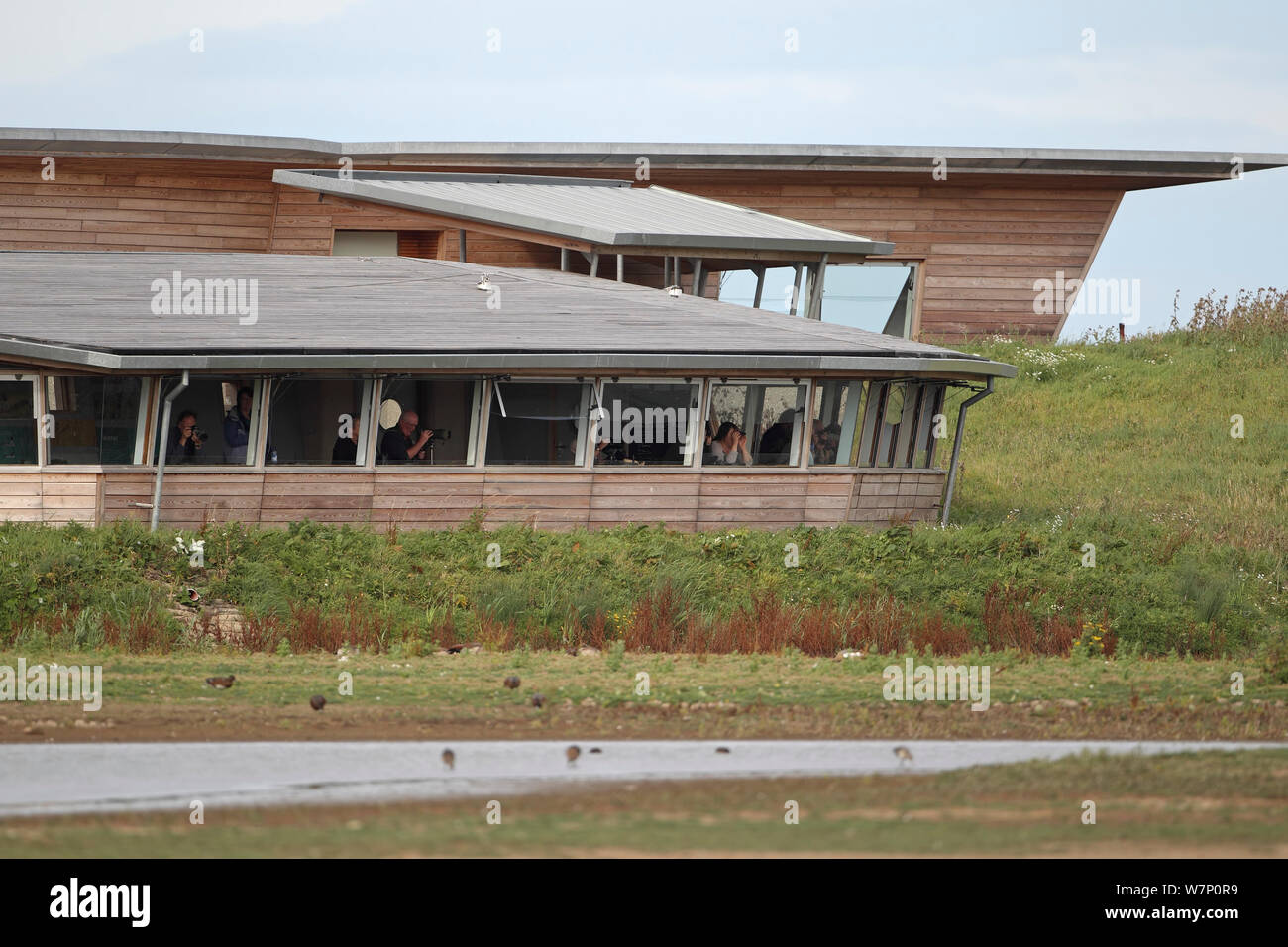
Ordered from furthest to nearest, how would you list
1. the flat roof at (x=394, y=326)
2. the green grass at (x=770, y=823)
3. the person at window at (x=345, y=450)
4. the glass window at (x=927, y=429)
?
the glass window at (x=927, y=429), the person at window at (x=345, y=450), the flat roof at (x=394, y=326), the green grass at (x=770, y=823)

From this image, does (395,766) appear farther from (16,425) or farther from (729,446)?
(729,446)

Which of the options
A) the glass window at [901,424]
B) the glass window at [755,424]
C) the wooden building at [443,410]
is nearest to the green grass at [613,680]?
the wooden building at [443,410]

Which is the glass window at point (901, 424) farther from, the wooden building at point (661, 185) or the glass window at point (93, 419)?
the glass window at point (93, 419)

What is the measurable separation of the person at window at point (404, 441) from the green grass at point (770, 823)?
40.3 ft

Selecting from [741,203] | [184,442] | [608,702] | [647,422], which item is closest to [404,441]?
[184,442]

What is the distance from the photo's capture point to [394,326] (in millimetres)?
22641

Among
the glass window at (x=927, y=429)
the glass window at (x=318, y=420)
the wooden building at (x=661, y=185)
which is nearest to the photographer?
the glass window at (x=318, y=420)

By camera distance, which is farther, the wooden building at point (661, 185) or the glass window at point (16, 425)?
the wooden building at point (661, 185)

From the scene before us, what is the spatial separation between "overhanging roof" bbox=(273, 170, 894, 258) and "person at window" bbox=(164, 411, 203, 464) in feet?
29.5

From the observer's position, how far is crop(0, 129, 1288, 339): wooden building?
31.6 meters

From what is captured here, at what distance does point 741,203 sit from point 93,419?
1827 centimetres

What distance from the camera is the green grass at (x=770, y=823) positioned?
27.8ft
